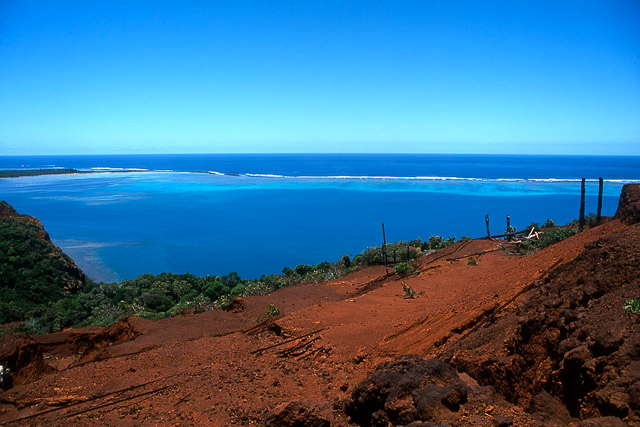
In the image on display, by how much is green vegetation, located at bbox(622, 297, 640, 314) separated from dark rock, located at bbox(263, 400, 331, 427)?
3233mm

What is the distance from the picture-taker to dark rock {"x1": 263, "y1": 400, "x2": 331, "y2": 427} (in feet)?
14.3

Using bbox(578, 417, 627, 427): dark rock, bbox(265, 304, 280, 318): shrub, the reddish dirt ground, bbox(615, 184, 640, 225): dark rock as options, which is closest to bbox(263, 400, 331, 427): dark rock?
the reddish dirt ground

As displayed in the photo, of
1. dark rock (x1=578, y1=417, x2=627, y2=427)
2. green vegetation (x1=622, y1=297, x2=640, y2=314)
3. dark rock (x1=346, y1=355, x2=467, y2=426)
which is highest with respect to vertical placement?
green vegetation (x1=622, y1=297, x2=640, y2=314)

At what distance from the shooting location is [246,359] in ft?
27.5

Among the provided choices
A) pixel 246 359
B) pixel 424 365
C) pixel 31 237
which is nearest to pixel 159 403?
pixel 246 359

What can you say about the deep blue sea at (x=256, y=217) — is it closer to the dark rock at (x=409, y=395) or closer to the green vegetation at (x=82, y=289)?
the green vegetation at (x=82, y=289)

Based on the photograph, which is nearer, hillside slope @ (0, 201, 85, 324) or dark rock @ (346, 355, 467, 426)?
dark rock @ (346, 355, 467, 426)

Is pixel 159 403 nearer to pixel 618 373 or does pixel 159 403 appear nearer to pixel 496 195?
pixel 618 373

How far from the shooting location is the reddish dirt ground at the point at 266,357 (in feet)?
17.2

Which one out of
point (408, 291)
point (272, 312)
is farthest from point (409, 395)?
point (272, 312)

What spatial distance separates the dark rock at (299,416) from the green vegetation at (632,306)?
3.23 metres

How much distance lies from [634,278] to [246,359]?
6.76 m

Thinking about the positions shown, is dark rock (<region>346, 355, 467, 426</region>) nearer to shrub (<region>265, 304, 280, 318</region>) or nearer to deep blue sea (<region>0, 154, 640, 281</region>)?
shrub (<region>265, 304, 280, 318</region>)

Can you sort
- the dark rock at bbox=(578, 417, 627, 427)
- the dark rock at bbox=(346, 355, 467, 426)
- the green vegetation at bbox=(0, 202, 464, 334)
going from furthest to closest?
the green vegetation at bbox=(0, 202, 464, 334) < the dark rock at bbox=(346, 355, 467, 426) < the dark rock at bbox=(578, 417, 627, 427)
